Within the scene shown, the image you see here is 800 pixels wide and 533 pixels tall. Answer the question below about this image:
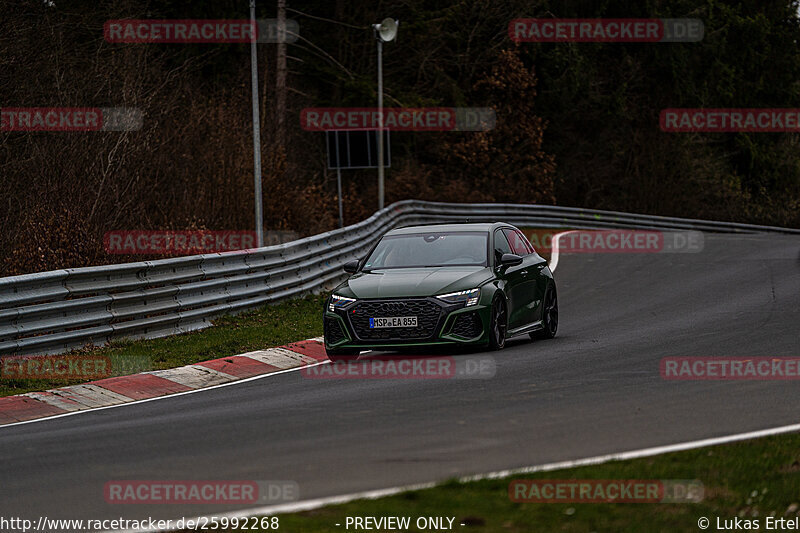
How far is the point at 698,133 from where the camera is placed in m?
65.3

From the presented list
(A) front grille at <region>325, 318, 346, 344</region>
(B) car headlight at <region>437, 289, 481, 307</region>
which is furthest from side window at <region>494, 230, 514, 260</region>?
(A) front grille at <region>325, 318, 346, 344</region>

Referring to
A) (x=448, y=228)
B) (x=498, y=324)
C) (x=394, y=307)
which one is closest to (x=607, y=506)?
(x=394, y=307)

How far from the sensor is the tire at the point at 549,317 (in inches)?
647

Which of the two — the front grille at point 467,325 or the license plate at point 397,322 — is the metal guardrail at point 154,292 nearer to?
the license plate at point 397,322

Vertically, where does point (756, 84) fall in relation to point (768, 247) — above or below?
above

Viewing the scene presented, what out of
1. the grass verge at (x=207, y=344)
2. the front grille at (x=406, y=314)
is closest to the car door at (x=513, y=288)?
the front grille at (x=406, y=314)

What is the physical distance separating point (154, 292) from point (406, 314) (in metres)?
4.15

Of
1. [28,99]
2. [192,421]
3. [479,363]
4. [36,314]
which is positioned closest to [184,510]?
[192,421]

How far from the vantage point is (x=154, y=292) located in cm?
1662

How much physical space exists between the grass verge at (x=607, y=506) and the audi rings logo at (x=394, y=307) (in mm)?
6628

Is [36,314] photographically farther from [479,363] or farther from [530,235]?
[530,235]

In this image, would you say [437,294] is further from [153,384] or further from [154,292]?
[154,292]

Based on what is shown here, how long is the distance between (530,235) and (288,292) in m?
20.0

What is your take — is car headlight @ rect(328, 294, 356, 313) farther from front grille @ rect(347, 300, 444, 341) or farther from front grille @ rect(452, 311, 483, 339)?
front grille @ rect(452, 311, 483, 339)
